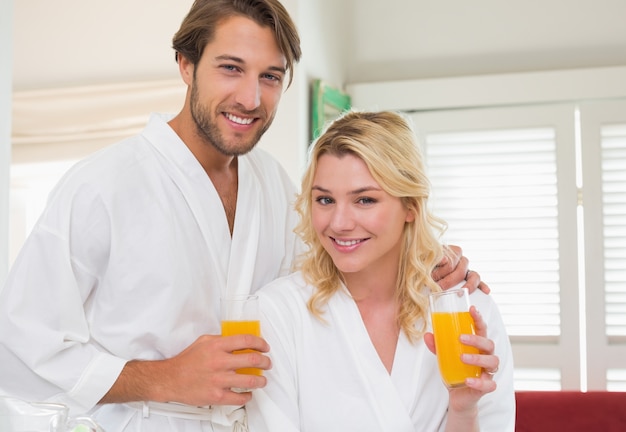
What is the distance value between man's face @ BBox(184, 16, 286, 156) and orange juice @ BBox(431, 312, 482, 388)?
66cm

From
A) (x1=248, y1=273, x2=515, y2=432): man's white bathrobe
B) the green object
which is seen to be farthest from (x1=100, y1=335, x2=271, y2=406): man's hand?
the green object

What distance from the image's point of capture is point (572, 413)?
3400 mm

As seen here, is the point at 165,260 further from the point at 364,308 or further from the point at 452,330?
the point at 452,330

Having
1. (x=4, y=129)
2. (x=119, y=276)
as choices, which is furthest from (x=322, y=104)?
(x=119, y=276)

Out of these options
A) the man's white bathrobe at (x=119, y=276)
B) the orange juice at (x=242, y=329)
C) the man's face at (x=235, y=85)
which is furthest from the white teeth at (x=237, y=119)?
the orange juice at (x=242, y=329)

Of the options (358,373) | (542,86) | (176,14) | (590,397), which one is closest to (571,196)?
(542,86)

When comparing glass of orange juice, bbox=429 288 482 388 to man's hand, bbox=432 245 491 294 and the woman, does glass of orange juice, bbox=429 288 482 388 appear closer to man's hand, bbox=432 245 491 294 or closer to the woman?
the woman

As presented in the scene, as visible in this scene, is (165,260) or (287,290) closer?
(165,260)

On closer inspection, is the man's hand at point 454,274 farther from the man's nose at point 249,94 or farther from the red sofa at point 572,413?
the red sofa at point 572,413

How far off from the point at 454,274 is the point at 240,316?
2.34 feet

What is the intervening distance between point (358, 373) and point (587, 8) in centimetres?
310

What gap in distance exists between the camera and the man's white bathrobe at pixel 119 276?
185cm

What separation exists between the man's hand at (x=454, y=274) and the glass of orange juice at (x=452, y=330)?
0.45m

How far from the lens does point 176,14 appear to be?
4.44 m
